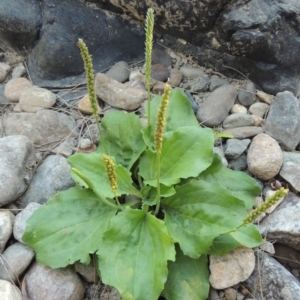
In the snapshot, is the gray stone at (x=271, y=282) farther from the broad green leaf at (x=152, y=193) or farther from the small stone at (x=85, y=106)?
the small stone at (x=85, y=106)

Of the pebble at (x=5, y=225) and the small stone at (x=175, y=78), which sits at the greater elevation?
the small stone at (x=175, y=78)

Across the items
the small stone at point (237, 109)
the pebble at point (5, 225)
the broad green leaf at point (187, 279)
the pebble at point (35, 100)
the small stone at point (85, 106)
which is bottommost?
the pebble at point (5, 225)

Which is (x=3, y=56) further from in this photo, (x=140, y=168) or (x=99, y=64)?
(x=140, y=168)

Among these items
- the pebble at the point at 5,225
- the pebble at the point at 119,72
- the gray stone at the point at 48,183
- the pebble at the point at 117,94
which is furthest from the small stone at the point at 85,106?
the pebble at the point at 5,225

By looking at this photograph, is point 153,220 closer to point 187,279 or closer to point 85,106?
point 187,279

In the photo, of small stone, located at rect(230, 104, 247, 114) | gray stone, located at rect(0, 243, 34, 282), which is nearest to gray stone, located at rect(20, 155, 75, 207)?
gray stone, located at rect(0, 243, 34, 282)

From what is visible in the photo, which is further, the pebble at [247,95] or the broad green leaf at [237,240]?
the pebble at [247,95]
